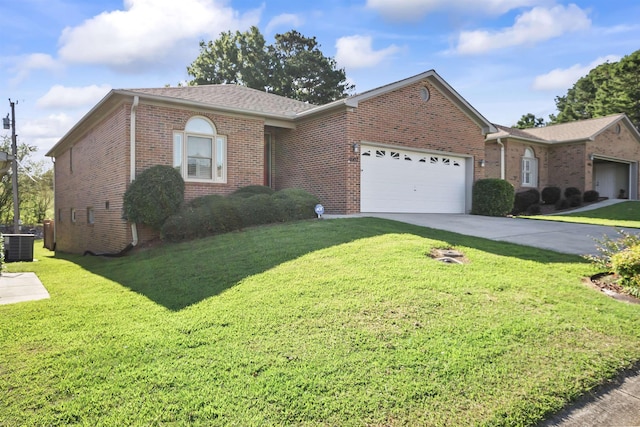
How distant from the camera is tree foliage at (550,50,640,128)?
106 ft

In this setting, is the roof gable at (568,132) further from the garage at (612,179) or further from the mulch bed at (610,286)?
the mulch bed at (610,286)

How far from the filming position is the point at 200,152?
1195cm

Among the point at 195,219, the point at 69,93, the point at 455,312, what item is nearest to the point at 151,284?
the point at 195,219

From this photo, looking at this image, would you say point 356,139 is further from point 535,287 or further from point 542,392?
point 542,392

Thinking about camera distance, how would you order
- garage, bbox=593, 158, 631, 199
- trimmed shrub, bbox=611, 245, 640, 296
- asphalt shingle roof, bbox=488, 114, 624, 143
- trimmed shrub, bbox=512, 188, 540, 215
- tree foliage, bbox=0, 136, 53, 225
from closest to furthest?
trimmed shrub, bbox=611, 245, 640, 296, trimmed shrub, bbox=512, 188, 540, 215, asphalt shingle roof, bbox=488, 114, 624, 143, garage, bbox=593, 158, 631, 199, tree foliage, bbox=0, 136, 53, 225

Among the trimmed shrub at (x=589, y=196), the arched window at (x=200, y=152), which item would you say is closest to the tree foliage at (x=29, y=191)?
the arched window at (x=200, y=152)

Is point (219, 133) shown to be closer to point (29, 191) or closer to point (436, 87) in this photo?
point (436, 87)

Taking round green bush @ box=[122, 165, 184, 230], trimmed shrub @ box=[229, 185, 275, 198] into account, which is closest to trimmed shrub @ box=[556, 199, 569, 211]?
trimmed shrub @ box=[229, 185, 275, 198]

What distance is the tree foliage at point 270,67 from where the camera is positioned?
1393 inches

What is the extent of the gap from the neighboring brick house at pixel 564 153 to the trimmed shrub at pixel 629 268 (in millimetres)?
14653

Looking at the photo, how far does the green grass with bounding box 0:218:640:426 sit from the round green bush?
3666 millimetres

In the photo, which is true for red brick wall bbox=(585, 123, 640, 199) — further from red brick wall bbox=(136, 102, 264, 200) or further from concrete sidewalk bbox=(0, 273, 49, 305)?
concrete sidewalk bbox=(0, 273, 49, 305)

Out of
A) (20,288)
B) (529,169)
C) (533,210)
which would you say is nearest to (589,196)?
(529,169)

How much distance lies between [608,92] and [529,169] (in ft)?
69.2
